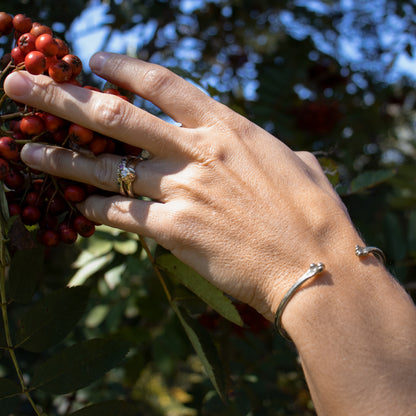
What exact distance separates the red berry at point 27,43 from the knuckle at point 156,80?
10.4 inches

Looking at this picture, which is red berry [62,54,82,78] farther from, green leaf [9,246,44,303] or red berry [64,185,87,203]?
green leaf [9,246,44,303]

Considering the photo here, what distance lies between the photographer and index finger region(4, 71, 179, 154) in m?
1.00

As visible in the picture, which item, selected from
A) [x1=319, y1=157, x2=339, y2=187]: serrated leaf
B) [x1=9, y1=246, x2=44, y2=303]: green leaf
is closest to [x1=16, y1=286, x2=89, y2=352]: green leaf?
[x1=9, y1=246, x2=44, y2=303]: green leaf

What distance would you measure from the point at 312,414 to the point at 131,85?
2.28 meters

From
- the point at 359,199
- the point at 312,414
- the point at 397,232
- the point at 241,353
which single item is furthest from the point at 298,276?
the point at 359,199

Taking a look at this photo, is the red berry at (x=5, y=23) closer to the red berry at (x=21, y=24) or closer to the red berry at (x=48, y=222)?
the red berry at (x=21, y=24)

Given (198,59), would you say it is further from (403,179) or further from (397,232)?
(397,232)

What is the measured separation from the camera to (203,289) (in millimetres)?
1107

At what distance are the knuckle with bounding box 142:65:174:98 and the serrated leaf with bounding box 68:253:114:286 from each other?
79 cm

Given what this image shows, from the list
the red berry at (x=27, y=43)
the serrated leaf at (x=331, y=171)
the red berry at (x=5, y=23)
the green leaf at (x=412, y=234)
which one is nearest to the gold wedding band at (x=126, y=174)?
the red berry at (x=27, y=43)

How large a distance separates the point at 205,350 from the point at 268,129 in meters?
1.97

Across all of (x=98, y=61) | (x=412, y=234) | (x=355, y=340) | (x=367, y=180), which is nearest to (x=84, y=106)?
(x=98, y=61)

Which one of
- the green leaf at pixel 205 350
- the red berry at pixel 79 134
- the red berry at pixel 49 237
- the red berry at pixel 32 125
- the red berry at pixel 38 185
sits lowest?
the green leaf at pixel 205 350

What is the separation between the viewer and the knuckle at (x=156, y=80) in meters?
1.10
